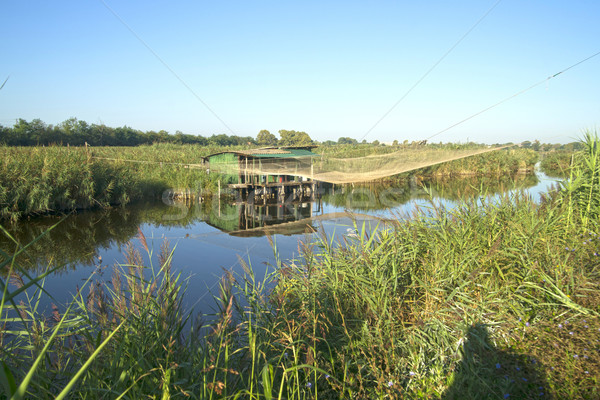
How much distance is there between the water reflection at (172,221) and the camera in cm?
650

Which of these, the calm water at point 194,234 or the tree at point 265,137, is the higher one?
the tree at point 265,137

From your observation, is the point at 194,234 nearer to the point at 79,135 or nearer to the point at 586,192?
the point at 586,192

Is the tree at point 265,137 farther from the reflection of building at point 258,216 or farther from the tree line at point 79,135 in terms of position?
the reflection of building at point 258,216

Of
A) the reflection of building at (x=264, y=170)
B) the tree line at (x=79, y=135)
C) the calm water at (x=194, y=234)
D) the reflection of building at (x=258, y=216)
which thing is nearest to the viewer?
the calm water at (x=194, y=234)

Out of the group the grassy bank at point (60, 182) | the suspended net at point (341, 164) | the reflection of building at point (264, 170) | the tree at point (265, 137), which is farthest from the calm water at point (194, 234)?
the tree at point (265, 137)

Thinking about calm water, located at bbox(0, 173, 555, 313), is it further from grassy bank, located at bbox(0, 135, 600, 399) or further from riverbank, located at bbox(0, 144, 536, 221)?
grassy bank, located at bbox(0, 135, 600, 399)

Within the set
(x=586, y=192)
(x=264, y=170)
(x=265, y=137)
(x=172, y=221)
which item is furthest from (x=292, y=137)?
(x=586, y=192)

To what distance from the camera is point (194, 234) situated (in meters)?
8.50

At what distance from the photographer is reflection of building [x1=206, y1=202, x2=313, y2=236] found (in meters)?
9.55

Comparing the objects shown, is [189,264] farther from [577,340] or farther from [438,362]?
[577,340]

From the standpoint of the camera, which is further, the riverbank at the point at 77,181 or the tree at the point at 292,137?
the tree at the point at 292,137

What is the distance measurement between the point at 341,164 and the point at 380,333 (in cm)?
815

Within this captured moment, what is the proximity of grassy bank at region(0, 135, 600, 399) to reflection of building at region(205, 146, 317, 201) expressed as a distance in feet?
30.9

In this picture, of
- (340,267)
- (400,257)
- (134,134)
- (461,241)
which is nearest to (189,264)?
(340,267)
